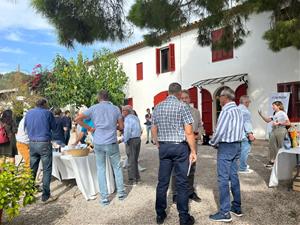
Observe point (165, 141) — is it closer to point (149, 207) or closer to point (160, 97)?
point (149, 207)

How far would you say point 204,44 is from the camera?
9070mm

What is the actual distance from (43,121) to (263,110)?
929cm

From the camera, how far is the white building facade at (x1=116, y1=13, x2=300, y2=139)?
12016mm

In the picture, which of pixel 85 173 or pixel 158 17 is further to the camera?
pixel 158 17

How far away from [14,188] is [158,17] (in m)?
4.24

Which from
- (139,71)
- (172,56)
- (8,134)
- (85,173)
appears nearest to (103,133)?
(85,173)

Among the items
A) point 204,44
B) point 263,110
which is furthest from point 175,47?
point 204,44

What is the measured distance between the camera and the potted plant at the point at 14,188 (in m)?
3.56

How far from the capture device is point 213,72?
48.4 ft

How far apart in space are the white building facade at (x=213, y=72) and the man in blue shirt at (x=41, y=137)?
464 centimetres

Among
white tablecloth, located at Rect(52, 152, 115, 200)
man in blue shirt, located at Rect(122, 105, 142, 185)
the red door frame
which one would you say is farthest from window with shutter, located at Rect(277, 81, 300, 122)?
white tablecloth, located at Rect(52, 152, 115, 200)

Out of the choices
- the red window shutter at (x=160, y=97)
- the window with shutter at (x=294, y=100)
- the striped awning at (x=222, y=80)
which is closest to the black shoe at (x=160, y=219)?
the window with shutter at (x=294, y=100)

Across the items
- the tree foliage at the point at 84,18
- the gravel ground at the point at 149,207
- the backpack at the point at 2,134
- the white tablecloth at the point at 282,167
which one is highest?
the tree foliage at the point at 84,18

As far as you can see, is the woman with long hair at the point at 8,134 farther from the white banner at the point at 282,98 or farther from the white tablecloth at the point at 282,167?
the white banner at the point at 282,98
